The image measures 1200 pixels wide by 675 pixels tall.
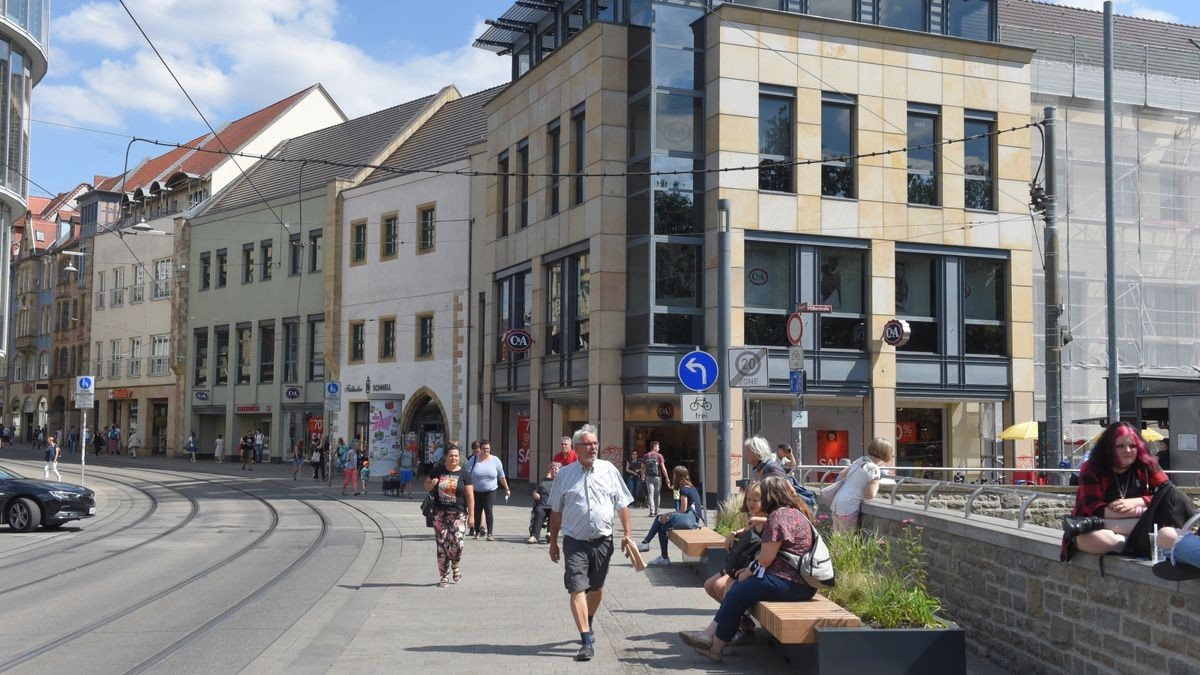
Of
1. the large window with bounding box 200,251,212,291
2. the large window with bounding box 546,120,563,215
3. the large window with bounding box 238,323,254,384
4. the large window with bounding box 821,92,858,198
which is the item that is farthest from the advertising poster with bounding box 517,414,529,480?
the large window with bounding box 200,251,212,291

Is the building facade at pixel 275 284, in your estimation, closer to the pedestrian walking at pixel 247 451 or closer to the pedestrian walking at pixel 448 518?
the pedestrian walking at pixel 247 451

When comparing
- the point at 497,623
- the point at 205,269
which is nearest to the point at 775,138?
the point at 497,623

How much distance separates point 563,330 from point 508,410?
6.25m

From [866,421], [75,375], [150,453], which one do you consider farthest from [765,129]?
[75,375]

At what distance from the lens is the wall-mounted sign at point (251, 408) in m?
51.1

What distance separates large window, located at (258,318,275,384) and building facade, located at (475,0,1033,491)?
22.6 metres

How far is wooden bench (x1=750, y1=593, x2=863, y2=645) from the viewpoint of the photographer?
7.73m

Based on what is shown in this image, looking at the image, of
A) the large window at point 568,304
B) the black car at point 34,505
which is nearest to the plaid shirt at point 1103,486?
the black car at point 34,505

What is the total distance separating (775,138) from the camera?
28.2m

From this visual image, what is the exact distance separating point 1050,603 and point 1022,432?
21.4 metres

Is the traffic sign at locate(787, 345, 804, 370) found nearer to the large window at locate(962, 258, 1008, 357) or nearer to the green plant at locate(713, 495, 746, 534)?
the green plant at locate(713, 495, 746, 534)

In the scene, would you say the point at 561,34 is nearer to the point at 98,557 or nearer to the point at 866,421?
the point at 866,421

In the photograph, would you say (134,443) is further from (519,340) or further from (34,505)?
(34,505)

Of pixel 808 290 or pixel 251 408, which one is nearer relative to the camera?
pixel 808 290
